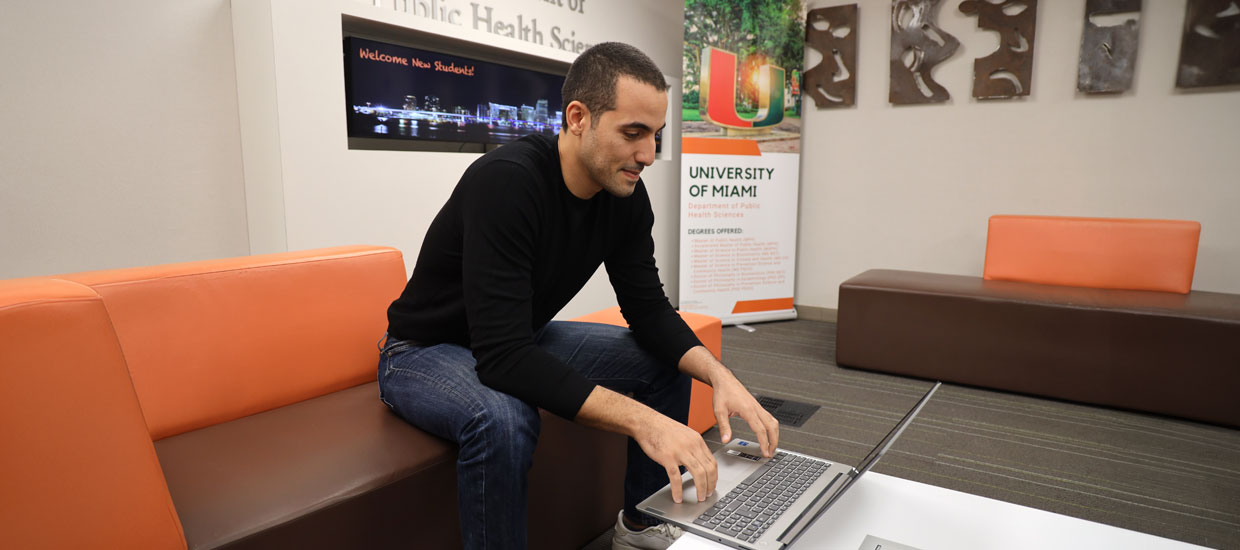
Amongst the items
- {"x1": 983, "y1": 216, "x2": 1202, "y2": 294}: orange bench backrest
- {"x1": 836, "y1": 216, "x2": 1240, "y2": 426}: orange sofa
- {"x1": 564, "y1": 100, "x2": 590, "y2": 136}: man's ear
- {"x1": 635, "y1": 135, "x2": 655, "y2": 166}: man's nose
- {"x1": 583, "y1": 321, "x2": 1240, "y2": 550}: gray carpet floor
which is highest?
{"x1": 564, "y1": 100, "x2": 590, "y2": 136}: man's ear

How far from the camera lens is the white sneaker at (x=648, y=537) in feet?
4.69

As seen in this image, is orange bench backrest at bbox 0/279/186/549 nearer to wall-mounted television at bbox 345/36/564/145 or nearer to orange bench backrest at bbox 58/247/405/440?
orange bench backrest at bbox 58/247/405/440

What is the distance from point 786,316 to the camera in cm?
446

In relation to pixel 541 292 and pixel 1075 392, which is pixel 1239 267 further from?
pixel 541 292

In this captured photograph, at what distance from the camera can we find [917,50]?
13.1 ft

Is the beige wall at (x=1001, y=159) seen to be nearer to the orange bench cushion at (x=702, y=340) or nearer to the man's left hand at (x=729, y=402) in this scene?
the orange bench cushion at (x=702, y=340)

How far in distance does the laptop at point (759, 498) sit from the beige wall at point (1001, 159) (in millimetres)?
3395

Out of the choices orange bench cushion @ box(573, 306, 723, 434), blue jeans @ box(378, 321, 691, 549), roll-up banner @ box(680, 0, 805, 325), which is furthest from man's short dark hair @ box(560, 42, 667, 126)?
roll-up banner @ box(680, 0, 805, 325)

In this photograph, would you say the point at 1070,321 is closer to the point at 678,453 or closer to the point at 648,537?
the point at 648,537

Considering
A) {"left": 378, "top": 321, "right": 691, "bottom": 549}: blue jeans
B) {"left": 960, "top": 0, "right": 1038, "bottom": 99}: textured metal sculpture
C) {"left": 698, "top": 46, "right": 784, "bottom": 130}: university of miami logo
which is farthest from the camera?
{"left": 698, "top": 46, "right": 784, "bottom": 130}: university of miami logo

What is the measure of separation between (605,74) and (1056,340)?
259cm

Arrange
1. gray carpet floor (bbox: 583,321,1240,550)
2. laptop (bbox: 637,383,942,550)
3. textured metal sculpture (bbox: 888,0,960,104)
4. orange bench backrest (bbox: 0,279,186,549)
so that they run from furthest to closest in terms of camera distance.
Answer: textured metal sculpture (bbox: 888,0,960,104) < gray carpet floor (bbox: 583,321,1240,550) < laptop (bbox: 637,383,942,550) < orange bench backrest (bbox: 0,279,186,549)

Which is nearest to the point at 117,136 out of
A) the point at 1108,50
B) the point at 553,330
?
the point at 553,330

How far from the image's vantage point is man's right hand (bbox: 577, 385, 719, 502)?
3.32 feet
